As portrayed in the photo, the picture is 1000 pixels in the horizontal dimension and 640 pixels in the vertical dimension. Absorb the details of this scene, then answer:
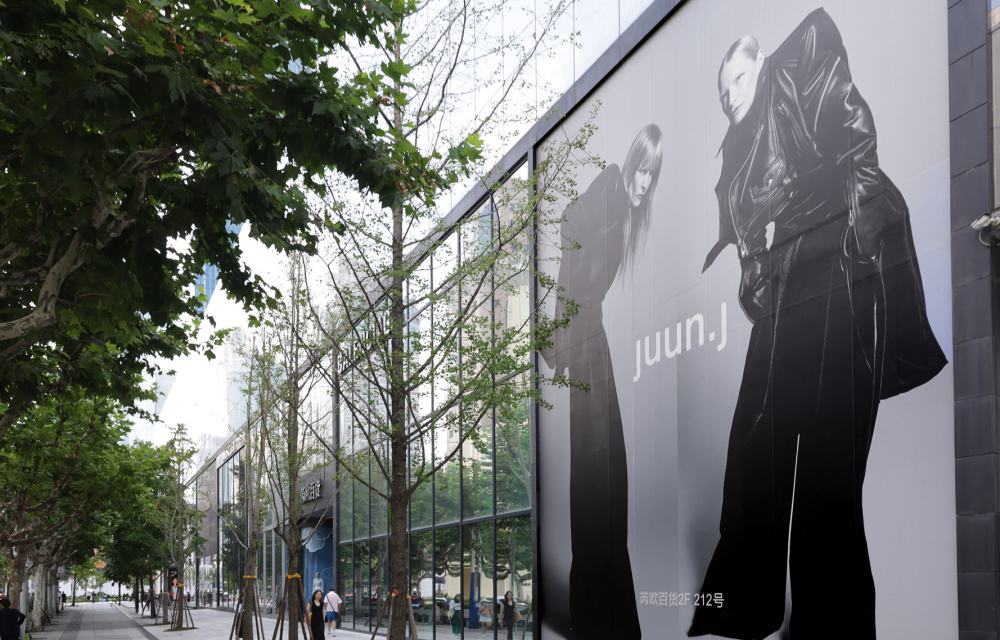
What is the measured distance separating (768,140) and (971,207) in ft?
11.8

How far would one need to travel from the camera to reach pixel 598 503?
54.8 feet

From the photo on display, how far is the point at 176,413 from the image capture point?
83.9 m

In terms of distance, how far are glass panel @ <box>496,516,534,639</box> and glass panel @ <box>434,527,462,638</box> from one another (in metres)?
2.65

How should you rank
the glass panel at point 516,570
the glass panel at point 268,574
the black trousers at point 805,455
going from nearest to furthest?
the black trousers at point 805,455, the glass panel at point 516,570, the glass panel at point 268,574

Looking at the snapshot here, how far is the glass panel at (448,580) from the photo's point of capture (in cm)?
2284

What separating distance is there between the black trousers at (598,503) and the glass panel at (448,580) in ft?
19.6

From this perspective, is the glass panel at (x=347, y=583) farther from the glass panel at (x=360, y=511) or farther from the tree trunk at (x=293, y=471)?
the tree trunk at (x=293, y=471)

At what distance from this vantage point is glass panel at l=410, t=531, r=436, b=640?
2450 centimetres

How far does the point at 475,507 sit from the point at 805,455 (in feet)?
39.3

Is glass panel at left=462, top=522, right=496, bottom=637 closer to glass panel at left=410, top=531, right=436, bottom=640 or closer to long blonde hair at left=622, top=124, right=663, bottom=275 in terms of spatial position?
glass panel at left=410, top=531, right=436, bottom=640

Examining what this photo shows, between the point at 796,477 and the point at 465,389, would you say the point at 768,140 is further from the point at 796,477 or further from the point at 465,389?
the point at 465,389

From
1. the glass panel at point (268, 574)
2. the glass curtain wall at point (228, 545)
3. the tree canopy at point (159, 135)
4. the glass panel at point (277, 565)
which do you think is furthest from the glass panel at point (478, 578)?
the glass curtain wall at point (228, 545)

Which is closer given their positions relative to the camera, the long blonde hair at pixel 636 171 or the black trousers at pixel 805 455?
the black trousers at pixel 805 455

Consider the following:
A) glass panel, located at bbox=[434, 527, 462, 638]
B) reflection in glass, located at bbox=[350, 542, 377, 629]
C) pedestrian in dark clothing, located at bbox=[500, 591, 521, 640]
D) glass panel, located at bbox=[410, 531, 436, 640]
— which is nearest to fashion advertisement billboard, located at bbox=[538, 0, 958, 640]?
pedestrian in dark clothing, located at bbox=[500, 591, 521, 640]
